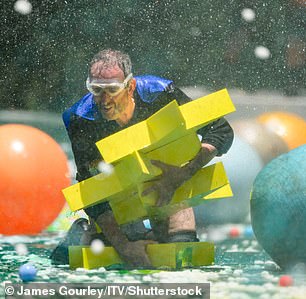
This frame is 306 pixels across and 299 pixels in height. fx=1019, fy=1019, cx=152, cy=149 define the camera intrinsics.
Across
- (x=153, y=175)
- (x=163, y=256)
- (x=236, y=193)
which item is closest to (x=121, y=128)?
(x=153, y=175)

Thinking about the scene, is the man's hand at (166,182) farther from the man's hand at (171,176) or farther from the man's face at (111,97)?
the man's face at (111,97)

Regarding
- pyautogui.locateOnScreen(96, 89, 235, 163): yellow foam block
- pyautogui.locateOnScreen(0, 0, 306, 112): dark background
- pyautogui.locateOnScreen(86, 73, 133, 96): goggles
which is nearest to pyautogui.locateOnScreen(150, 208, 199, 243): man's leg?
pyautogui.locateOnScreen(96, 89, 235, 163): yellow foam block

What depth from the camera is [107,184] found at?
5227mm

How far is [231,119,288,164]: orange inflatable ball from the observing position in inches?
303

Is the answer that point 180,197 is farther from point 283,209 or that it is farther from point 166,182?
point 283,209

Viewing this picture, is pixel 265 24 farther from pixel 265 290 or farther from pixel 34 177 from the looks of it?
pixel 265 290

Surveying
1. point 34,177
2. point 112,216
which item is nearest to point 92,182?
point 112,216

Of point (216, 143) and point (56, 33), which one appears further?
point (56, 33)

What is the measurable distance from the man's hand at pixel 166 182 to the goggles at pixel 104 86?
449mm

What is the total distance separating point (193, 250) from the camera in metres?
5.44

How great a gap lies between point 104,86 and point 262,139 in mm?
2735

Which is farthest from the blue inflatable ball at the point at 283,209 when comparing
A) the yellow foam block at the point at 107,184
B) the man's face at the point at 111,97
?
the man's face at the point at 111,97

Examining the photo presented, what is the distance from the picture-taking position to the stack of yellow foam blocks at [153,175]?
506 centimetres

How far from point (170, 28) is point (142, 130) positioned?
19.7 feet
